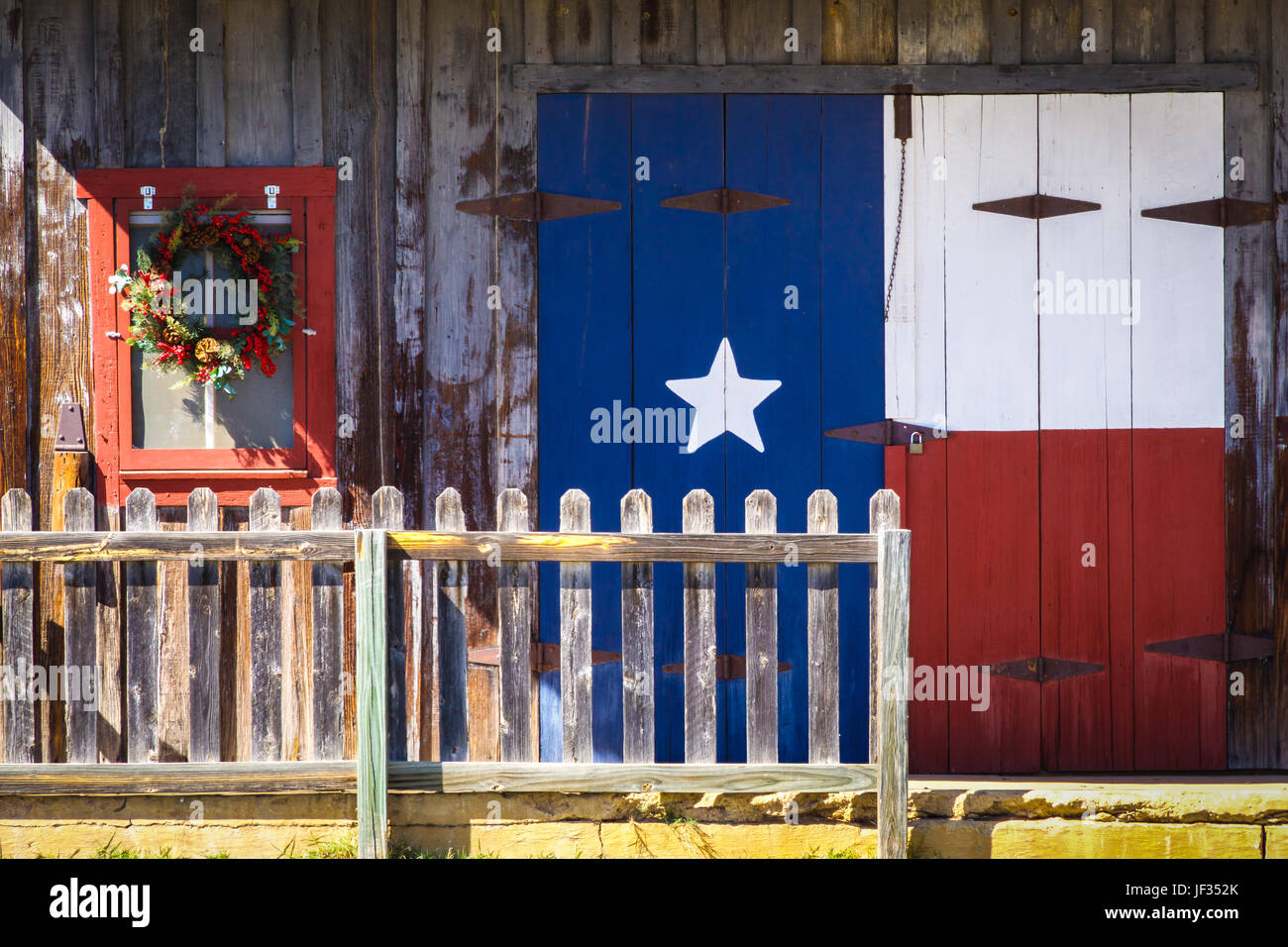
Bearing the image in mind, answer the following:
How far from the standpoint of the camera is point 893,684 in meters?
3.41

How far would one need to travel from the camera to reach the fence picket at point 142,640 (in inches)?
140

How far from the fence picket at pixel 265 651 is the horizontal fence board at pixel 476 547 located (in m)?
0.09

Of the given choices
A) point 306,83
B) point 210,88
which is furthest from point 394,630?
point 210,88

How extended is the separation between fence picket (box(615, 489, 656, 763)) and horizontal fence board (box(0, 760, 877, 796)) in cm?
11

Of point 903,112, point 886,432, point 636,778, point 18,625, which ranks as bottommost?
point 636,778

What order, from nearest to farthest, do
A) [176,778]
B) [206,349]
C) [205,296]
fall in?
[176,778] → [206,349] → [205,296]

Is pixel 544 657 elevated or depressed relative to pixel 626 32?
depressed

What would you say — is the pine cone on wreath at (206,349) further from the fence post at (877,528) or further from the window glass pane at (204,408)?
the fence post at (877,528)

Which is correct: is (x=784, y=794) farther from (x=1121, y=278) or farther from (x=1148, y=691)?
(x=1121, y=278)

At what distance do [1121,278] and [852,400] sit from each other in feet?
4.32

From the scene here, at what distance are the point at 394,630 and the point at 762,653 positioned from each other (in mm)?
1306

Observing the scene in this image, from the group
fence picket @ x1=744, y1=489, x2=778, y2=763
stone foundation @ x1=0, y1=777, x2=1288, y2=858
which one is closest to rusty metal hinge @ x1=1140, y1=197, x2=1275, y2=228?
stone foundation @ x1=0, y1=777, x2=1288, y2=858

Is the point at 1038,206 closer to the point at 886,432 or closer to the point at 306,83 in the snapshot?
the point at 886,432

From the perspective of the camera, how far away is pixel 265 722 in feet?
11.7
